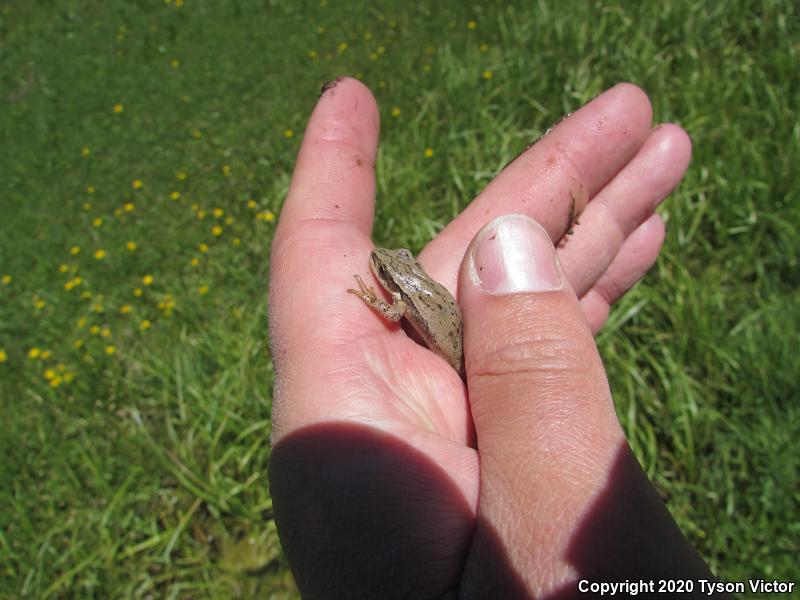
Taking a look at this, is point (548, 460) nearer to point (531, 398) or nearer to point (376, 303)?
point (531, 398)

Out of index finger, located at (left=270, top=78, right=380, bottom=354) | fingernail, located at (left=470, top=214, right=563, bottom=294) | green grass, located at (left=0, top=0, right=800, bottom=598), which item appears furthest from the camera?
green grass, located at (left=0, top=0, right=800, bottom=598)

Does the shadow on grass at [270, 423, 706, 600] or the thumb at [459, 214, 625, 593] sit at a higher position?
the thumb at [459, 214, 625, 593]

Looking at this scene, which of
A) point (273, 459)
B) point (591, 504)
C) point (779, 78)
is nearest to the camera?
point (591, 504)

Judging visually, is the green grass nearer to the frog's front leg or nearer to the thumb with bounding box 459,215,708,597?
the frog's front leg

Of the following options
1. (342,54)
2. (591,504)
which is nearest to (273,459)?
(591,504)

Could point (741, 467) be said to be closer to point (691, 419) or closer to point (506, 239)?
point (691, 419)

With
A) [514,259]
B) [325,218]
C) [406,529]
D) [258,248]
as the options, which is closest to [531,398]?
[406,529]

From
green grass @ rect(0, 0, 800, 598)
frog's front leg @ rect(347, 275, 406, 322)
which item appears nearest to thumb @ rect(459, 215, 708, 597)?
frog's front leg @ rect(347, 275, 406, 322)
